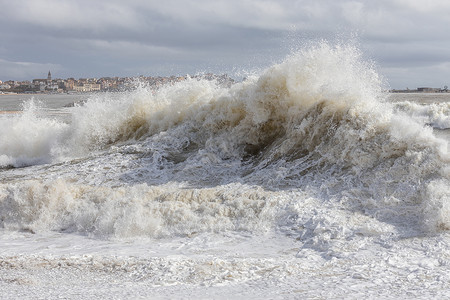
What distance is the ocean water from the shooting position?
4.75m

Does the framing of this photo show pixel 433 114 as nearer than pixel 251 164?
No

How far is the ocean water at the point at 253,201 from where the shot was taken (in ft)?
15.6

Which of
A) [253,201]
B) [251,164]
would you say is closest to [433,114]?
[251,164]

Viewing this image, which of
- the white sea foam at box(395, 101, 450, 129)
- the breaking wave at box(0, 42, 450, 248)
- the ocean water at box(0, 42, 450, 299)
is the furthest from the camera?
the white sea foam at box(395, 101, 450, 129)

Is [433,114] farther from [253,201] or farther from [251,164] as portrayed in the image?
[253,201]

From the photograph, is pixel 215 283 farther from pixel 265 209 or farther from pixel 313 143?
pixel 313 143

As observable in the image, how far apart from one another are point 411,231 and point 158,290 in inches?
125

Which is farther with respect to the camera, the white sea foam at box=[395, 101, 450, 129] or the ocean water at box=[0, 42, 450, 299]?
the white sea foam at box=[395, 101, 450, 129]

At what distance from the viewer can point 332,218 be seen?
614 centimetres

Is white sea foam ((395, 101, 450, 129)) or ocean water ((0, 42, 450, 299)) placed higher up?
white sea foam ((395, 101, 450, 129))

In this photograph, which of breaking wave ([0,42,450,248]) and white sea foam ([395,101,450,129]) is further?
white sea foam ([395,101,450,129])

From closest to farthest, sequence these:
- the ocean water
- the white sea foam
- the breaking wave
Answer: the ocean water < the breaking wave < the white sea foam

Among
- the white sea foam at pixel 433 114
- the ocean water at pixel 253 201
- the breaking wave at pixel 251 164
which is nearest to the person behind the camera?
the ocean water at pixel 253 201

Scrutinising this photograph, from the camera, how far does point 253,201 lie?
Result: 6832mm
